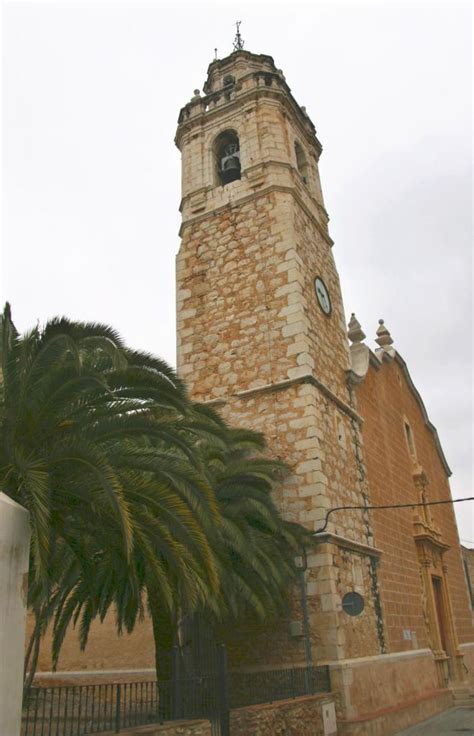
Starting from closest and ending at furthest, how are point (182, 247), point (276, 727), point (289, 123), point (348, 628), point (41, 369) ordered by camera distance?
point (41, 369)
point (276, 727)
point (348, 628)
point (182, 247)
point (289, 123)

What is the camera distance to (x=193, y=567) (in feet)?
20.9

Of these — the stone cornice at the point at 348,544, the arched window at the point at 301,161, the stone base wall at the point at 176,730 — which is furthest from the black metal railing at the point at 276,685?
the arched window at the point at 301,161

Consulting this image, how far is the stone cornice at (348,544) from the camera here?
34.2ft

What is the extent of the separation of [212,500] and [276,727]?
362 centimetres

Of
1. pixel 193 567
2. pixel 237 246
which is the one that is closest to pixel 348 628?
pixel 193 567

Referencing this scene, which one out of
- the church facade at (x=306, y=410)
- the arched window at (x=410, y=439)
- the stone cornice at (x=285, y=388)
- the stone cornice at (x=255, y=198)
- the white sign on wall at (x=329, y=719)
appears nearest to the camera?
the white sign on wall at (x=329, y=719)

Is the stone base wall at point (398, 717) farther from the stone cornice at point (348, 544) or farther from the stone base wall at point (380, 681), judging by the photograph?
the stone cornice at point (348, 544)

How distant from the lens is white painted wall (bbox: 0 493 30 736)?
473 cm

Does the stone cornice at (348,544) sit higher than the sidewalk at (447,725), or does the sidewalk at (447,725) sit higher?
the stone cornice at (348,544)

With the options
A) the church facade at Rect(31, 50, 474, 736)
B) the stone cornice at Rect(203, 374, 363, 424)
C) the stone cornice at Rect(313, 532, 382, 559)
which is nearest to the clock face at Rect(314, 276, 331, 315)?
the church facade at Rect(31, 50, 474, 736)

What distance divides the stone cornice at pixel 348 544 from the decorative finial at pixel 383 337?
7.38 meters

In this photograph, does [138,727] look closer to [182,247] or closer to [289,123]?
[182,247]

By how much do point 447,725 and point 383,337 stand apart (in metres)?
10.3

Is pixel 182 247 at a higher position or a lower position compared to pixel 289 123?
lower
